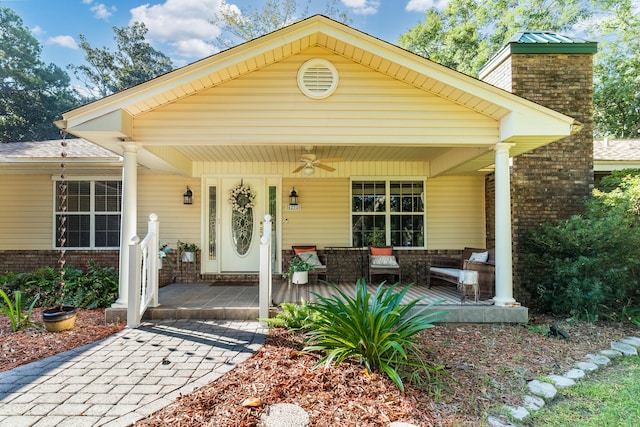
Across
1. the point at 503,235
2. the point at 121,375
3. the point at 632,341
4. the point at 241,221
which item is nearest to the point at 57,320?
the point at 121,375

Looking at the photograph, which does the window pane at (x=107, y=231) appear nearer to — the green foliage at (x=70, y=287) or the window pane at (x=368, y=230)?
the green foliage at (x=70, y=287)

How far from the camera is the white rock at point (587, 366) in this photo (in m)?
3.54

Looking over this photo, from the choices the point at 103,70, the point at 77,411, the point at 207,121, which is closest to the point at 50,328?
the point at 77,411

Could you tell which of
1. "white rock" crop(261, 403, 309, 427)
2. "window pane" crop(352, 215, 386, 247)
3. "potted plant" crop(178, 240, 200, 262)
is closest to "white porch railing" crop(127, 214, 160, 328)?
"potted plant" crop(178, 240, 200, 262)

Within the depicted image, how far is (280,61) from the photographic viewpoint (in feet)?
15.8

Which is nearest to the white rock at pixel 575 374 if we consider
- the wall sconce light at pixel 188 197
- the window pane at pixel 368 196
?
the window pane at pixel 368 196

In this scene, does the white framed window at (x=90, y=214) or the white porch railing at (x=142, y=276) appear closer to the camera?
the white porch railing at (x=142, y=276)

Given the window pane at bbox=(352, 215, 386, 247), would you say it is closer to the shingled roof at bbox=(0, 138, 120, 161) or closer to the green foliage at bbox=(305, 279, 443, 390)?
the green foliage at bbox=(305, 279, 443, 390)

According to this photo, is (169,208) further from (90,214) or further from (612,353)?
(612,353)

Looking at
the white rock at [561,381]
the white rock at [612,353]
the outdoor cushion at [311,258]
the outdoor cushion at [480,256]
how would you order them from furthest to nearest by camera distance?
1. the outdoor cushion at [311,258]
2. the outdoor cushion at [480,256]
3. the white rock at [612,353]
4. the white rock at [561,381]

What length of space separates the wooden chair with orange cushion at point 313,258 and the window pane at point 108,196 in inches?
164

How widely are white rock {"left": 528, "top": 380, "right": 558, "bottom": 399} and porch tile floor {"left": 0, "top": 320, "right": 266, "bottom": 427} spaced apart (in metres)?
2.69

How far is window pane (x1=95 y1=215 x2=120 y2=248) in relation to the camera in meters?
7.67

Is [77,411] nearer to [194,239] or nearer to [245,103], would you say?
[245,103]
